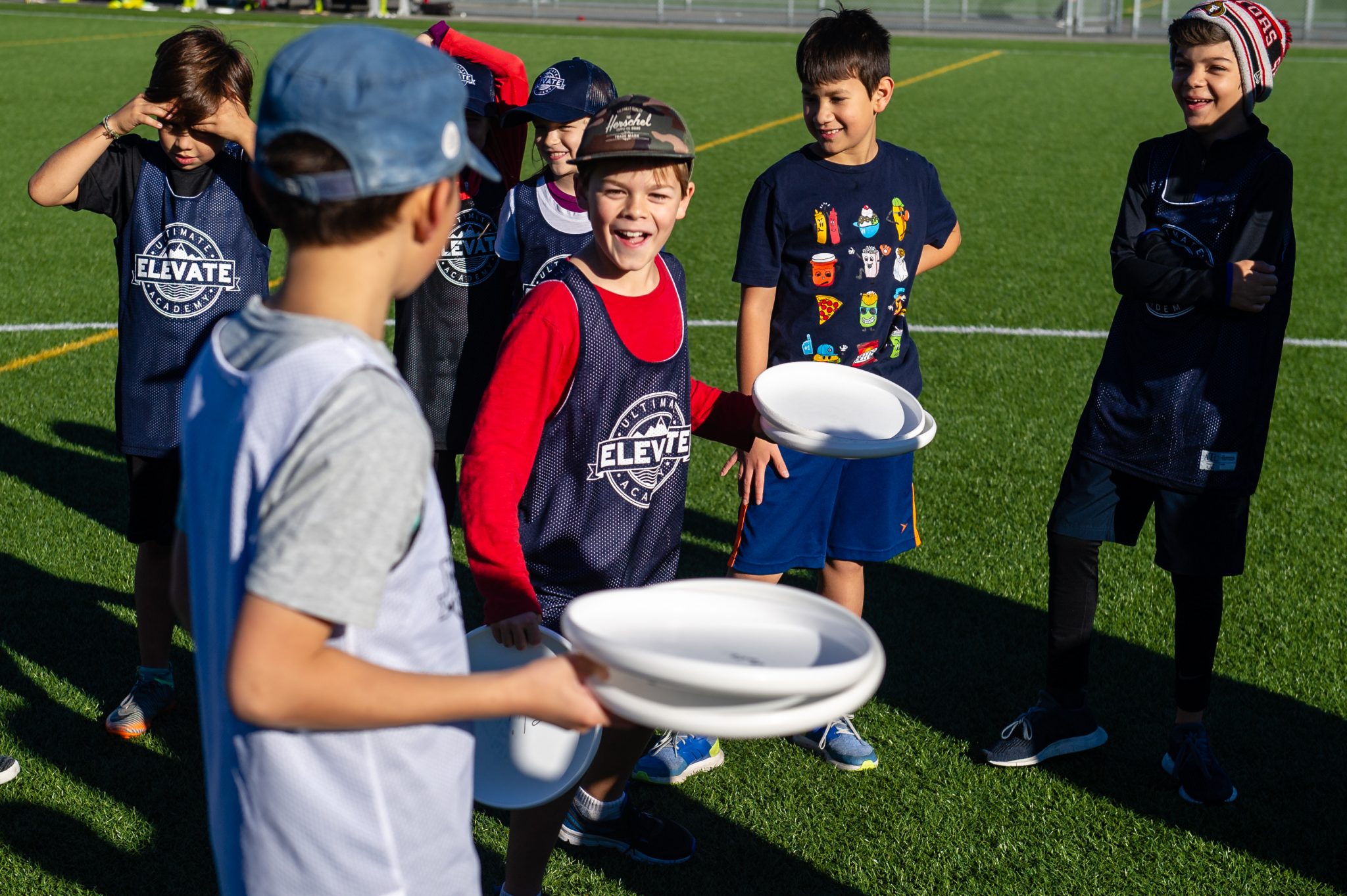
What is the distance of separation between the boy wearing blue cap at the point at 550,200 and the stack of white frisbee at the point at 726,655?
2.31 metres

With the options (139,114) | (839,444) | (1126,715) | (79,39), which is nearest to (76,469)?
(139,114)

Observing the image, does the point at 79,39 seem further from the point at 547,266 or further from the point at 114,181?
the point at 547,266

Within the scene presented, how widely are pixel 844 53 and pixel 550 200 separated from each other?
1069 millimetres

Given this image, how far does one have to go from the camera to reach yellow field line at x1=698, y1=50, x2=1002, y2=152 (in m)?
16.4

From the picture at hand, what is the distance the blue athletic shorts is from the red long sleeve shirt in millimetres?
875

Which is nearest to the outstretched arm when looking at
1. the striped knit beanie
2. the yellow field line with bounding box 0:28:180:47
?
the striped knit beanie

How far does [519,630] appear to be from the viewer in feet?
8.04

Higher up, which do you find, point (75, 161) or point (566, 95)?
point (566, 95)

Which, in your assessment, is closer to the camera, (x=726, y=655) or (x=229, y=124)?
(x=726, y=655)

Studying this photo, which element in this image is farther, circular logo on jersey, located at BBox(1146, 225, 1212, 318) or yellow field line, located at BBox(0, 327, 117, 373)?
yellow field line, located at BBox(0, 327, 117, 373)

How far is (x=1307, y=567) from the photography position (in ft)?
17.7

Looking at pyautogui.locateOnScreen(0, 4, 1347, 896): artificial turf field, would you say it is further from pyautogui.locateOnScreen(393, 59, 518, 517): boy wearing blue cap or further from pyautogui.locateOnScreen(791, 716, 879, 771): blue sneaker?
pyautogui.locateOnScreen(393, 59, 518, 517): boy wearing blue cap

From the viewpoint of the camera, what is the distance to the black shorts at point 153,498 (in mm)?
3959

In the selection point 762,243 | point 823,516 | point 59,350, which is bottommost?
point 59,350
